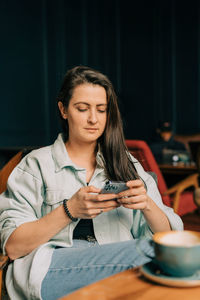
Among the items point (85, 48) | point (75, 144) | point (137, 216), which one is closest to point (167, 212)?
point (137, 216)

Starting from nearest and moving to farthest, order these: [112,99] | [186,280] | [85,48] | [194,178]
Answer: [186,280], [112,99], [194,178], [85,48]

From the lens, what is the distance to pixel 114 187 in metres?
1.34

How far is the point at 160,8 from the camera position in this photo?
8375 millimetres

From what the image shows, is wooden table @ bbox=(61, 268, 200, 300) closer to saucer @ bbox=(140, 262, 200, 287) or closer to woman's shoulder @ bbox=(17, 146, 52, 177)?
saucer @ bbox=(140, 262, 200, 287)

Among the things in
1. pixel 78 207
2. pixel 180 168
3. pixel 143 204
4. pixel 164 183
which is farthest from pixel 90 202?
pixel 180 168

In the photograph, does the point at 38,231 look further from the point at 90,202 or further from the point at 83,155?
the point at 83,155

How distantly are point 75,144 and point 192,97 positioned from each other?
6609 millimetres

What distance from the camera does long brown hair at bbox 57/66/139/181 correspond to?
179 centimetres

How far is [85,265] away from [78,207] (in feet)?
0.61

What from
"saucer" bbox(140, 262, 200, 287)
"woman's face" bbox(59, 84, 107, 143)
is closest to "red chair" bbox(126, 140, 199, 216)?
"woman's face" bbox(59, 84, 107, 143)

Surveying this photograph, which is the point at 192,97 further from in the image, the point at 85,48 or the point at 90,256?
the point at 90,256

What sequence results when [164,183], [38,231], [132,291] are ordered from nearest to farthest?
[132,291] → [38,231] → [164,183]

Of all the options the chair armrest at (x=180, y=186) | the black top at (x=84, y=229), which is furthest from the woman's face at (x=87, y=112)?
the chair armrest at (x=180, y=186)

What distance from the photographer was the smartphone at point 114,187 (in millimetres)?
1330
